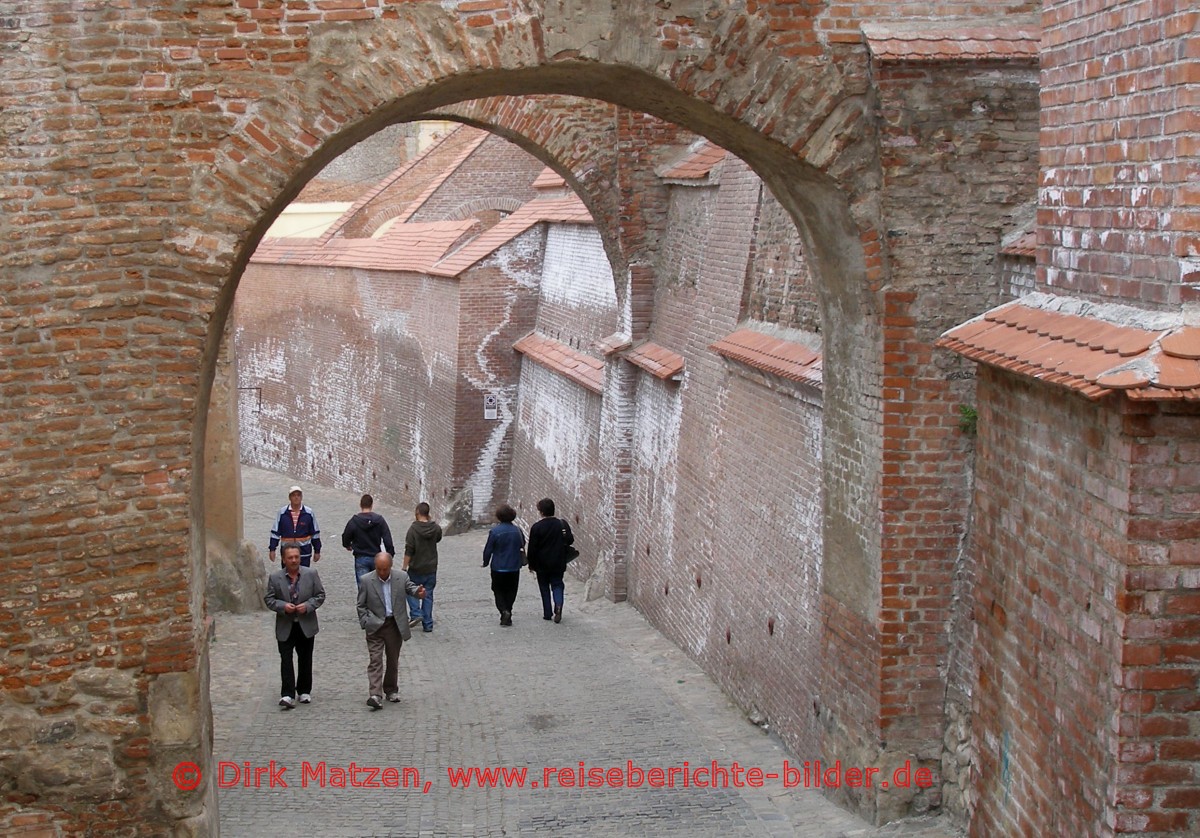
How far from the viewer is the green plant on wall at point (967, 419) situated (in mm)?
7656

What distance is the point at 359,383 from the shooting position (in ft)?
84.5

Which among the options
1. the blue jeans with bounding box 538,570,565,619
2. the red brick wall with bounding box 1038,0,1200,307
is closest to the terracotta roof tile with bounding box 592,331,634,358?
the blue jeans with bounding box 538,570,565,619

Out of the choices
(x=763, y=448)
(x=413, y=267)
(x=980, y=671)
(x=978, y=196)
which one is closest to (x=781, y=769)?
(x=763, y=448)

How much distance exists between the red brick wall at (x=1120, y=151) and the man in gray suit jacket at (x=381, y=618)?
660cm

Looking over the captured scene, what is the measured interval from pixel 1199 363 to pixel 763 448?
6432 millimetres

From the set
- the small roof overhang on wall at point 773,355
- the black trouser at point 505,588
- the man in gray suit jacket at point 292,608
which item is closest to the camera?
the small roof overhang on wall at point 773,355

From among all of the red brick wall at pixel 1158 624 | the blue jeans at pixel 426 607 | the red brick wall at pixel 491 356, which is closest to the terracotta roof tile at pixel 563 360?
the red brick wall at pixel 491 356

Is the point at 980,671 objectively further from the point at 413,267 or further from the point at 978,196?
the point at 413,267

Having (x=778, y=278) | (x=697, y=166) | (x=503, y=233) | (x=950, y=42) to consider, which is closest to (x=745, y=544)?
(x=778, y=278)

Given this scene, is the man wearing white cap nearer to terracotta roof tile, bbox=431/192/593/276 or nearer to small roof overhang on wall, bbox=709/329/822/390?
small roof overhang on wall, bbox=709/329/822/390

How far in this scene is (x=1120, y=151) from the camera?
4922 mm

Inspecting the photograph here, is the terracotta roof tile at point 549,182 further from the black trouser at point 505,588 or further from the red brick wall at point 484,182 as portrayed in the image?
the black trouser at point 505,588

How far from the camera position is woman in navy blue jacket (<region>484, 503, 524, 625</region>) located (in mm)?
14258

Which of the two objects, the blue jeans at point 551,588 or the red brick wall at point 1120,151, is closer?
the red brick wall at point 1120,151
